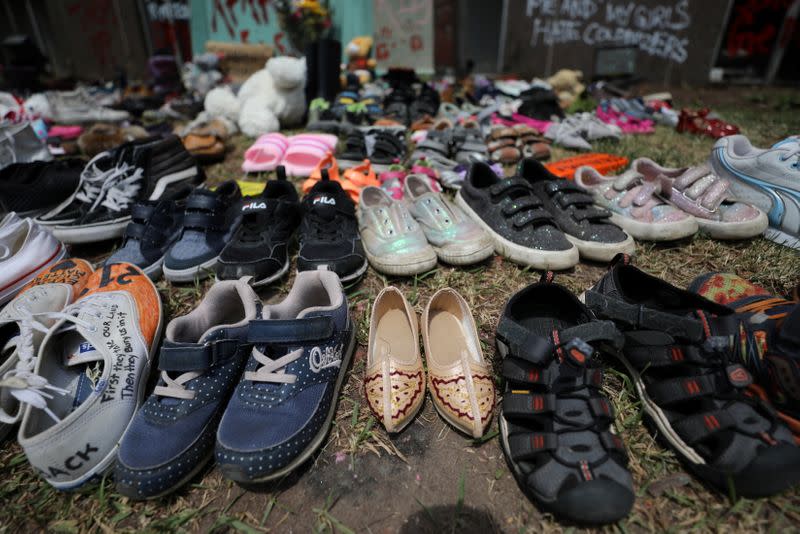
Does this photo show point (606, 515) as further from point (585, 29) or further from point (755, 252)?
point (585, 29)

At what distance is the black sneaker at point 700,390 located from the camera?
4.00ft

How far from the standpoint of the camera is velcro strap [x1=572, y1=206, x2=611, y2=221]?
2.53 metres

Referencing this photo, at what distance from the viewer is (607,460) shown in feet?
4.19

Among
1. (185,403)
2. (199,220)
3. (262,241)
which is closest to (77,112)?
(199,220)

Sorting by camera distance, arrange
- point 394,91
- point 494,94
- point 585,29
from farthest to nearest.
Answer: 1. point 585,29
2. point 494,94
3. point 394,91

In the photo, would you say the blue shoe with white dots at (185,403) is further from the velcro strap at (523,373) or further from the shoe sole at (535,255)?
the shoe sole at (535,255)

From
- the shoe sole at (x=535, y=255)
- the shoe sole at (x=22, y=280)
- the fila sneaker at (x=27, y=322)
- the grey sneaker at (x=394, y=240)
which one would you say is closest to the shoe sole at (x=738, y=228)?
the shoe sole at (x=535, y=255)

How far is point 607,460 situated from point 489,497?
16.9 inches

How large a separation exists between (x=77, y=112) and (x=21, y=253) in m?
5.80

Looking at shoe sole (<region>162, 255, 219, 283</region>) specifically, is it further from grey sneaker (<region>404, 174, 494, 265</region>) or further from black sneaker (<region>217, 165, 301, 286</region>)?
grey sneaker (<region>404, 174, 494, 265</region>)

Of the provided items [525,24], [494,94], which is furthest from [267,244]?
[525,24]

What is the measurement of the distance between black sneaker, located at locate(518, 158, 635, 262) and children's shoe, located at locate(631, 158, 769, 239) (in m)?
0.58

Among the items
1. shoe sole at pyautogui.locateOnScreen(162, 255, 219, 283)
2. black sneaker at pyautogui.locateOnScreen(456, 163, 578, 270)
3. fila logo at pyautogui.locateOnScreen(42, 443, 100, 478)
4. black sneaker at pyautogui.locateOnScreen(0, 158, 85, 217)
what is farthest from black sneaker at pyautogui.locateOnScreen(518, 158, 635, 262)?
black sneaker at pyautogui.locateOnScreen(0, 158, 85, 217)

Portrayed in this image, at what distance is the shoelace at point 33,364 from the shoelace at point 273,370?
0.70 m
